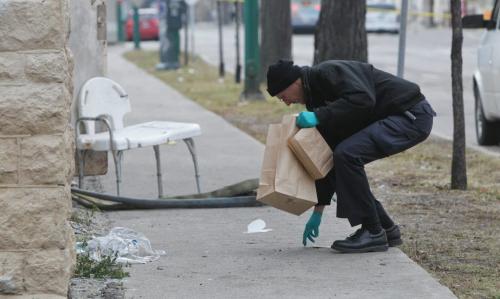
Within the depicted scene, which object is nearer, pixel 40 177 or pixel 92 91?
pixel 40 177

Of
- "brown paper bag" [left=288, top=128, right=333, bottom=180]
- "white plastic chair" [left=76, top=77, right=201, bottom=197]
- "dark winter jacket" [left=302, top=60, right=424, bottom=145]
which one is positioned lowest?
"white plastic chair" [left=76, top=77, right=201, bottom=197]

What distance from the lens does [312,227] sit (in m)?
7.50

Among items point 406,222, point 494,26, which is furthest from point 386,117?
point 494,26

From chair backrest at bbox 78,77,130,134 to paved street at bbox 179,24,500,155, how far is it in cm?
497

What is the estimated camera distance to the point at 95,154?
9898mm

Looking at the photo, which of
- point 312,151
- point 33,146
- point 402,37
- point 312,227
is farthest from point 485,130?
point 33,146

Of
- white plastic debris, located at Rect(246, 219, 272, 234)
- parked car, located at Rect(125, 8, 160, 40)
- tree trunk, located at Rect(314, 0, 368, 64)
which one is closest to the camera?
white plastic debris, located at Rect(246, 219, 272, 234)

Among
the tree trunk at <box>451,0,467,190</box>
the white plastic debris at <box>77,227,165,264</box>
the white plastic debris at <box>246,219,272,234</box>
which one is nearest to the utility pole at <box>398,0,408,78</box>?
the tree trunk at <box>451,0,467,190</box>

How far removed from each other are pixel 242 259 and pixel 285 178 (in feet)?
1.78

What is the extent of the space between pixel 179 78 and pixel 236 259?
62.8 feet

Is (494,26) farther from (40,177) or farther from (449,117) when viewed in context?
(40,177)

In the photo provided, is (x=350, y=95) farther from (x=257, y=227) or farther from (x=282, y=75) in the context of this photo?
(x=257, y=227)

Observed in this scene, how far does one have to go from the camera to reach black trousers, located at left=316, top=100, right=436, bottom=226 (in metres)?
7.25

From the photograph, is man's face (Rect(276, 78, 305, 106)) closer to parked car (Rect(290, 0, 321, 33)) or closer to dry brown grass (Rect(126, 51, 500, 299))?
dry brown grass (Rect(126, 51, 500, 299))
